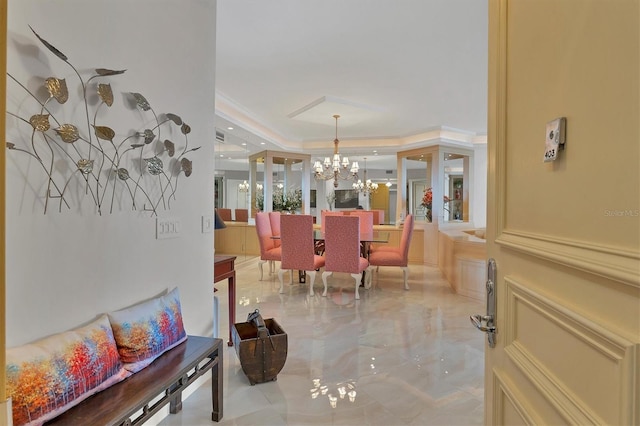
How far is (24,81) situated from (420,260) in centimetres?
664

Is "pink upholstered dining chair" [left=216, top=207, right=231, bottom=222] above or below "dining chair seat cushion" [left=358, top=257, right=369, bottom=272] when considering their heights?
above

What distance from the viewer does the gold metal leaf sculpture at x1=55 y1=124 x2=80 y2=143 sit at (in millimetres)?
1315

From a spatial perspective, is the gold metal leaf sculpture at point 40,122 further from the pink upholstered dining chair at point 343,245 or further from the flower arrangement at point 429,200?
the flower arrangement at point 429,200

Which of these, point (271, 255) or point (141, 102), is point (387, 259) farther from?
point (141, 102)

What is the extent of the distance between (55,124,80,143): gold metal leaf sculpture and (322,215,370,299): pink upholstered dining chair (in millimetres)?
3031

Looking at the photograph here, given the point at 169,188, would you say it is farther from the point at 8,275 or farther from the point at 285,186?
the point at 285,186

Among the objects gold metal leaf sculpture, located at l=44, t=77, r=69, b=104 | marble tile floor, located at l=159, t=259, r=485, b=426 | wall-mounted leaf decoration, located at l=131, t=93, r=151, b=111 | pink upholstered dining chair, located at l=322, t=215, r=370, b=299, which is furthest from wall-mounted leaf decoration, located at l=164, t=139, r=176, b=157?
pink upholstered dining chair, located at l=322, t=215, r=370, b=299

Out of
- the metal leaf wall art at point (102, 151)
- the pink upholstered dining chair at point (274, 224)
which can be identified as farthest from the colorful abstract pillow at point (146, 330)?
the pink upholstered dining chair at point (274, 224)

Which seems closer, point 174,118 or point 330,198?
point 174,118

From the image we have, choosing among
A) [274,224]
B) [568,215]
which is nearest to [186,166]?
[568,215]

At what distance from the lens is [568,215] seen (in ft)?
2.10

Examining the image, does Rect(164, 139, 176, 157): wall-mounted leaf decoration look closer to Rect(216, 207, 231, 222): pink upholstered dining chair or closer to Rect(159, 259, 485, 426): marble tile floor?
Rect(159, 259, 485, 426): marble tile floor

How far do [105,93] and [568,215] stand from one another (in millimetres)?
1804

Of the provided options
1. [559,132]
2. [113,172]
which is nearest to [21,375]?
[113,172]
